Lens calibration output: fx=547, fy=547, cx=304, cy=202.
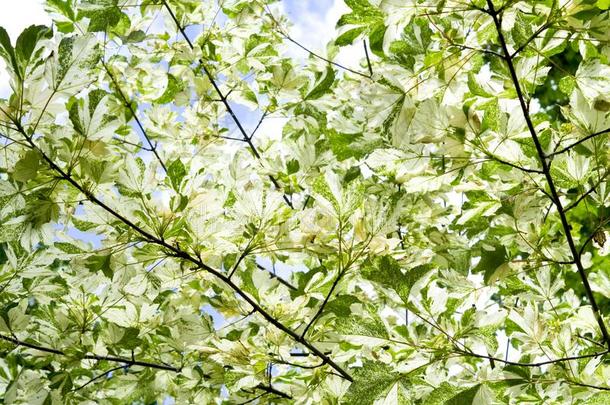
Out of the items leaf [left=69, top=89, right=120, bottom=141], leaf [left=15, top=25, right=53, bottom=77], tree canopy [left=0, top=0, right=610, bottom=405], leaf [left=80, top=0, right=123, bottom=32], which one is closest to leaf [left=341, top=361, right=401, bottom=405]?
tree canopy [left=0, top=0, right=610, bottom=405]

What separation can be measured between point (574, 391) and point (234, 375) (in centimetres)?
70

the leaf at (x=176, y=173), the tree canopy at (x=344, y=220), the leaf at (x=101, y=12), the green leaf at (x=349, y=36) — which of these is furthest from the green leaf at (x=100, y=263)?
the green leaf at (x=349, y=36)

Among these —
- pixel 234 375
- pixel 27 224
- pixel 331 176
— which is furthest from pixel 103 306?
pixel 331 176

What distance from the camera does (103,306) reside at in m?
1.47

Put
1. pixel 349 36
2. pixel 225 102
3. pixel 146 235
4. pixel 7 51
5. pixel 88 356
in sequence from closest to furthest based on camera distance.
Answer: pixel 7 51
pixel 146 235
pixel 349 36
pixel 88 356
pixel 225 102

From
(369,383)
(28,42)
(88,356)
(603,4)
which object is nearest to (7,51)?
(28,42)

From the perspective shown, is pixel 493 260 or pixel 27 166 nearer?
pixel 27 166

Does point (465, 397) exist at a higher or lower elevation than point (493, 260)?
lower

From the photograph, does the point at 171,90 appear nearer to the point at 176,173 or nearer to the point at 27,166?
the point at 176,173

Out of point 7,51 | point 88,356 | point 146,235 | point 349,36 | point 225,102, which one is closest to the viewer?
point 7,51

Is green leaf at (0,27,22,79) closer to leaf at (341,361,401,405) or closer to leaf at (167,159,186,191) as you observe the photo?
leaf at (167,159,186,191)

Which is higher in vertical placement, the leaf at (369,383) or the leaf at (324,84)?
the leaf at (324,84)

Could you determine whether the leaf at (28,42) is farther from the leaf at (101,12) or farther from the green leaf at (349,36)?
the green leaf at (349,36)

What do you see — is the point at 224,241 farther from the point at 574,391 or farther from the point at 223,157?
the point at 223,157
